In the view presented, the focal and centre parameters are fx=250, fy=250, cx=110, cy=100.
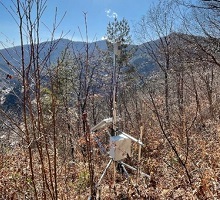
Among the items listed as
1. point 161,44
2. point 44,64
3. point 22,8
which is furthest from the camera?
point 161,44

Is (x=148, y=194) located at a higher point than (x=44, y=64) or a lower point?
lower

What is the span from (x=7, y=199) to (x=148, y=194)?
1.82 m

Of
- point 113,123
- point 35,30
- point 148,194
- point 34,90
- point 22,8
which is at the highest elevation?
point 22,8

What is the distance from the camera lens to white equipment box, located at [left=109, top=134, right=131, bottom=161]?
135 inches

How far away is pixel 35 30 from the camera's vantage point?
1627mm

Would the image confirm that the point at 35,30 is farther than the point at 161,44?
No

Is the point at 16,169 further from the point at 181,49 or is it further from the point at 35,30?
the point at 181,49

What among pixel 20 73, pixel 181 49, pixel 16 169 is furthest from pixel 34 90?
pixel 181 49

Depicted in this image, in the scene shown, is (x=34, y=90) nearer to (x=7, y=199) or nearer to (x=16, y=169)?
(x=7, y=199)

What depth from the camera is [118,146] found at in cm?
343

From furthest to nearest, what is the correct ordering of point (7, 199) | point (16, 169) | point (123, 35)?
point (123, 35)
point (16, 169)
point (7, 199)

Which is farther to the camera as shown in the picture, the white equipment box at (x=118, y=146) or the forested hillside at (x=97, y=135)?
the white equipment box at (x=118, y=146)

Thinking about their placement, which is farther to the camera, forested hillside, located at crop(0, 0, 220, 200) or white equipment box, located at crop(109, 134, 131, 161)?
white equipment box, located at crop(109, 134, 131, 161)

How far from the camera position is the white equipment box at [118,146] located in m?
3.43
